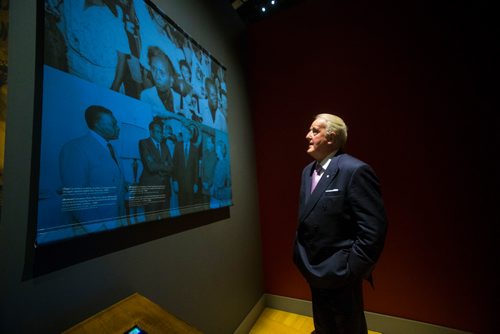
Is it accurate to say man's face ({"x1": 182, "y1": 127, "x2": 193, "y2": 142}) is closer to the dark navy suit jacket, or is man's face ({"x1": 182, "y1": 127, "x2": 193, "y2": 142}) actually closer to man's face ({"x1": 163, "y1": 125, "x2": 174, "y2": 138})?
man's face ({"x1": 163, "y1": 125, "x2": 174, "y2": 138})

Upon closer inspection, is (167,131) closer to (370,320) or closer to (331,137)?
(331,137)

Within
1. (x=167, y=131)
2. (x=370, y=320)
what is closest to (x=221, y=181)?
(x=167, y=131)

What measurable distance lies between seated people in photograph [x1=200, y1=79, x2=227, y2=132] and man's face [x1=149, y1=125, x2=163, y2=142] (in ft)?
1.72

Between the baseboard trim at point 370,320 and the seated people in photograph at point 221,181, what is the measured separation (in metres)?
1.29

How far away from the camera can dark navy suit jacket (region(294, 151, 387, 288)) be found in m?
1.40

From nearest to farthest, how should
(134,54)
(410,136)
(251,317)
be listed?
(134,54) < (410,136) < (251,317)

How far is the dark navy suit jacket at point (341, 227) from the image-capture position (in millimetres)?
1400

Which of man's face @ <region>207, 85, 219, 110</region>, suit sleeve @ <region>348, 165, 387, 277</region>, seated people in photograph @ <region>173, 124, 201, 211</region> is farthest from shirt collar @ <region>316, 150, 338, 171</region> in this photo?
man's face @ <region>207, 85, 219, 110</region>

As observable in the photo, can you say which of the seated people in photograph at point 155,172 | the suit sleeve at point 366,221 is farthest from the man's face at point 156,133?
the suit sleeve at point 366,221

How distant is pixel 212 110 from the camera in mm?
2121

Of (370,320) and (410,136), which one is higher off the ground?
(410,136)

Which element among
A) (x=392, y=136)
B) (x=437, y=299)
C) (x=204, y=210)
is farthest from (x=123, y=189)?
(x=437, y=299)

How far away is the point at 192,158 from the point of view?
1.78 metres

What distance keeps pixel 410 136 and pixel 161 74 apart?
2.34 metres
